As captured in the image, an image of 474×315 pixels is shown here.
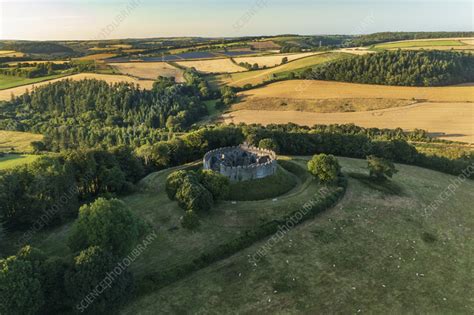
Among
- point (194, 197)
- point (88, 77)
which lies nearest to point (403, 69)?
point (194, 197)

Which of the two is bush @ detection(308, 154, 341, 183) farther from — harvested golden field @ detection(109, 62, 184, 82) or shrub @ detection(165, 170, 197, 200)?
harvested golden field @ detection(109, 62, 184, 82)

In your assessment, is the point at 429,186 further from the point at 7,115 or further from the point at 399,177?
the point at 7,115

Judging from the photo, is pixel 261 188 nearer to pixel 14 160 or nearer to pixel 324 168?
pixel 324 168

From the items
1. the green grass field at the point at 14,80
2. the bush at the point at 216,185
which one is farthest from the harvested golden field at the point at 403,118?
the green grass field at the point at 14,80

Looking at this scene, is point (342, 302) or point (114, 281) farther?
point (342, 302)

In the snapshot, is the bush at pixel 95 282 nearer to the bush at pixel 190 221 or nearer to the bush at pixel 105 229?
the bush at pixel 105 229

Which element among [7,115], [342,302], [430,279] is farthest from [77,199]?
[7,115]
